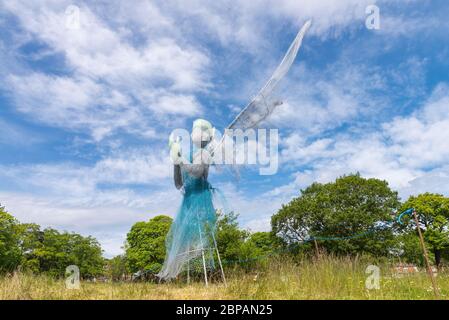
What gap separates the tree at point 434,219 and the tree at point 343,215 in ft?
21.0

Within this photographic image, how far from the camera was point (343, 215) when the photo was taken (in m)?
31.1

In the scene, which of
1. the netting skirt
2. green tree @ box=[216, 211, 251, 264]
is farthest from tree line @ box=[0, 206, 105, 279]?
the netting skirt

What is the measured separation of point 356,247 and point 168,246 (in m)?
23.0

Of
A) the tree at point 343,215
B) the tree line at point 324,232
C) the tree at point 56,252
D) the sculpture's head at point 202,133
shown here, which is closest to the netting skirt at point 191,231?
the sculpture's head at point 202,133

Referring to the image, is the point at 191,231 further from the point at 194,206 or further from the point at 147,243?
the point at 147,243

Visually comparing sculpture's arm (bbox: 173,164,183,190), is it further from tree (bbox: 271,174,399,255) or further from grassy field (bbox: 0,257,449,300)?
tree (bbox: 271,174,399,255)

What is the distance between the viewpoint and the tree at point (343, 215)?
30.5m

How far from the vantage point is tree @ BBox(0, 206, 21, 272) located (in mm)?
30438

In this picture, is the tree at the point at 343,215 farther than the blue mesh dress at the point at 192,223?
Yes

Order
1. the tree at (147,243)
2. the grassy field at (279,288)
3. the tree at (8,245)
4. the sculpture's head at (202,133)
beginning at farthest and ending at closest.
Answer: the tree at (147,243) → the tree at (8,245) → the sculpture's head at (202,133) → the grassy field at (279,288)

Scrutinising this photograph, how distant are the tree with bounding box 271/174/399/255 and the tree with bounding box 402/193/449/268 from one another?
21.0 feet

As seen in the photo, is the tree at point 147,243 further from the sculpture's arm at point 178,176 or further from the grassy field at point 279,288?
the grassy field at point 279,288

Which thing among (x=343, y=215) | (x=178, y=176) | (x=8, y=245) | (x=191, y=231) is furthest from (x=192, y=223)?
(x=8, y=245)
